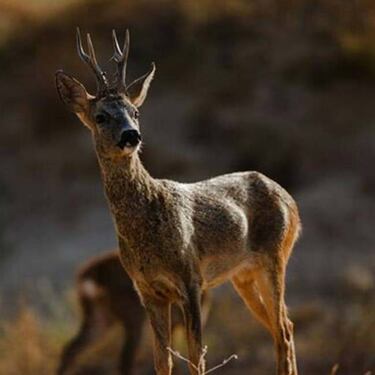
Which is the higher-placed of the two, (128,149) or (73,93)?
(73,93)

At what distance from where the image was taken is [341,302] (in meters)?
22.5

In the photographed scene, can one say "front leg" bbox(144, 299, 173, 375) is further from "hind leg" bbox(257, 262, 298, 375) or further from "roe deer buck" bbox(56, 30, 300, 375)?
"hind leg" bbox(257, 262, 298, 375)

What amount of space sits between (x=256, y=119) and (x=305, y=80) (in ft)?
3.73

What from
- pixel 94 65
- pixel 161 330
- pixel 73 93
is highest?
pixel 94 65

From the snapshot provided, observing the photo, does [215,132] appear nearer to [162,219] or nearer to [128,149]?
[162,219]

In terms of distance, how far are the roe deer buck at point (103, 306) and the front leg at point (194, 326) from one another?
6.96 meters

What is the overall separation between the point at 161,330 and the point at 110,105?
1459 mm

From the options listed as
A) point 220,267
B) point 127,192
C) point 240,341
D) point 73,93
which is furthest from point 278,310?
point 240,341

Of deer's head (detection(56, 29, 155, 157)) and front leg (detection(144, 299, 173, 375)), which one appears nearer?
deer's head (detection(56, 29, 155, 157))

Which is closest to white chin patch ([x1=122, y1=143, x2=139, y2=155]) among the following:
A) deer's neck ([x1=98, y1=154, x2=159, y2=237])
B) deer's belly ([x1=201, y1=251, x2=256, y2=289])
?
deer's neck ([x1=98, y1=154, x2=159, y2=237])

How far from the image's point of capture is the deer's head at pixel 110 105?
34.3 ft

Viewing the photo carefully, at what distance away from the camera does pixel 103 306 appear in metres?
18.4

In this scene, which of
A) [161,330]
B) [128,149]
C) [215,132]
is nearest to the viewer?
[128,149]

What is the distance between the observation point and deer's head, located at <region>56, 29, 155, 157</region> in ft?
34.3
